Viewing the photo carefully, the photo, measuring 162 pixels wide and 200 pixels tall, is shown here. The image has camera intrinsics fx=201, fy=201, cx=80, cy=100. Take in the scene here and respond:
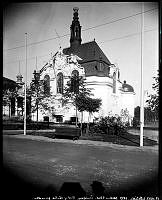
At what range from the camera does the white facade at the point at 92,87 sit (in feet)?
5.78

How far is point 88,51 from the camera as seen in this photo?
1746 millimetres

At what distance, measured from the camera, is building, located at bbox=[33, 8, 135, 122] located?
1.74 m

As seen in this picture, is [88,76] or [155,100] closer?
[155,100]

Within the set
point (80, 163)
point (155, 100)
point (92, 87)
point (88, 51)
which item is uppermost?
point (88, 51)

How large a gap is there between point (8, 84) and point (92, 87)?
2.32 ft

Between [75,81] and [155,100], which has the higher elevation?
[75,81]

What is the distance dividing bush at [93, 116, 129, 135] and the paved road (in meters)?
0.12

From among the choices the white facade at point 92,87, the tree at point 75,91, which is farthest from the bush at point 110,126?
the tree at point 75,91

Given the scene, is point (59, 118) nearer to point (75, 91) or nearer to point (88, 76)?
point (75, 91)

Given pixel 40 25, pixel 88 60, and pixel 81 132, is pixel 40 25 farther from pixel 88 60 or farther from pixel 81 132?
pixel 81 132

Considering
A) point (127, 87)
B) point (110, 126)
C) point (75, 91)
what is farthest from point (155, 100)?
point (75, 91)

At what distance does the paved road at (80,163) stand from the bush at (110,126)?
4.7 inches

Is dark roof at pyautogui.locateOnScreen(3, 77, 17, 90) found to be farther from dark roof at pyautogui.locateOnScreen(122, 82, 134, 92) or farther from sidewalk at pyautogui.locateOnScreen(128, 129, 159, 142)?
sidewalk at pyautogui.locateOnScreen(128, 129, 159, 142)

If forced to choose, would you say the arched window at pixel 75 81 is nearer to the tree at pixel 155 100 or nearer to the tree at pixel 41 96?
the tree at pixel 41 96
